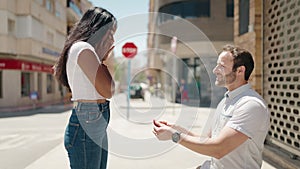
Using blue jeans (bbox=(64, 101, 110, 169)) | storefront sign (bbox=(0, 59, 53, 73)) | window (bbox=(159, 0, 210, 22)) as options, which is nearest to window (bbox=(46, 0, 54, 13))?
storefront sign (bbox=(0, 59, 53, 73))

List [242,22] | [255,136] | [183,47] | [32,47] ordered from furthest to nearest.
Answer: [183,47] → [32,47] → [242,22] → [255,136]

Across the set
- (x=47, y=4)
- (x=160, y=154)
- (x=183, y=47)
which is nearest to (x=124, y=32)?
(x=160, y=154)

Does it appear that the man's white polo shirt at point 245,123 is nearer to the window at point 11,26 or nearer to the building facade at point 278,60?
the building facade at point 278,60

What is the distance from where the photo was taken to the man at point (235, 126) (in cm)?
165

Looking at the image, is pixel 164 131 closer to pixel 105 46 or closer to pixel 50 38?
pixel 105 46

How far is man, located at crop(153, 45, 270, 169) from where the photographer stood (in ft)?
5.42

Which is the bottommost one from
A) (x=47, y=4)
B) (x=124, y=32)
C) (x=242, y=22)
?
(x=124, y=32)

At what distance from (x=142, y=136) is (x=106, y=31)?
5.35 metres

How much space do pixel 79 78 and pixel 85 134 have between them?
1.19 ft

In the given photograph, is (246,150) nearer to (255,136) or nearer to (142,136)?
(255,136)

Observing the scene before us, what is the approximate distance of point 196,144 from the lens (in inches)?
67.2

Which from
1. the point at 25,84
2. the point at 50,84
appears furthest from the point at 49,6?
the point at 50,84

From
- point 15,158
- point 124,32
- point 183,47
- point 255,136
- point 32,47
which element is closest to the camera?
point 255,136

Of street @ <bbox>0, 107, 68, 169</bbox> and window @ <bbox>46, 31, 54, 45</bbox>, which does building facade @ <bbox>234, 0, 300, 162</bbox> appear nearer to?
street @ <bbox>0, 107, 68, 169</bbox>
